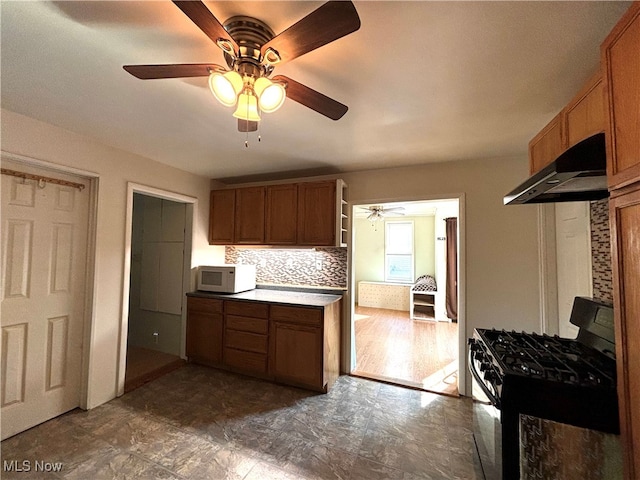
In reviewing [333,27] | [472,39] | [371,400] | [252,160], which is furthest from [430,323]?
[333,27]

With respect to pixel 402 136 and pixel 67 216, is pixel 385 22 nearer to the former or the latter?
A: pixel 402 136

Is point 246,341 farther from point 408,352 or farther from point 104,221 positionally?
point 408,352

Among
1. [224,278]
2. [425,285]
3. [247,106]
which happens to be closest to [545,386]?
[247,106]

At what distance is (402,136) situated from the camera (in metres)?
2.18

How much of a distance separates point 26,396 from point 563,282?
4502 mm

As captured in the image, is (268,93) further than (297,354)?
No

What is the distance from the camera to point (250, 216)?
3.33m

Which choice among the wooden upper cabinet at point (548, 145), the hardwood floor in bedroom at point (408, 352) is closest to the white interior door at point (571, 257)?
the wooden upper cabinet at point (548, 145)

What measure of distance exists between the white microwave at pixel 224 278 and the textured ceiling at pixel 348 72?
1.48 meters

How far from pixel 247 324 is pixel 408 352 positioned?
7.68 feet

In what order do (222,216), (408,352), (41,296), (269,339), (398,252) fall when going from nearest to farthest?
(41,296) → (269,339) → (222,216) → (408,352) → (398,252)

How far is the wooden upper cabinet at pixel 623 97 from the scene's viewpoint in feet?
2.78

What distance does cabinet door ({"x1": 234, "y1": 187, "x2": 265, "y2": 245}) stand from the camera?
3.27 m

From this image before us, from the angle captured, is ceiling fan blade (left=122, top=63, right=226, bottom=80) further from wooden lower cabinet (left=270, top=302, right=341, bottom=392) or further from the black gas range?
wooden lower cabinet (left=270, top=302, right=341, bottom=392)
